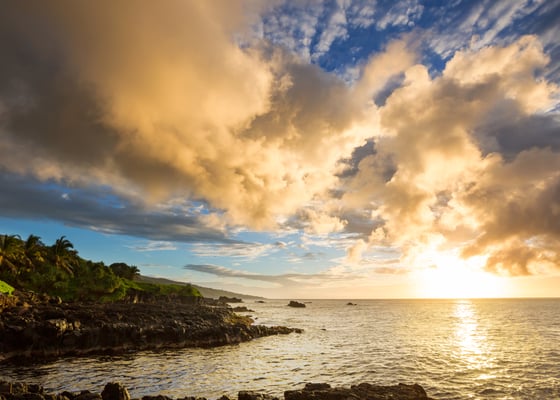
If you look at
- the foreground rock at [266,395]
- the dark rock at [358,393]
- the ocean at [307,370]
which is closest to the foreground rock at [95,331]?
the ocean at [307,370]

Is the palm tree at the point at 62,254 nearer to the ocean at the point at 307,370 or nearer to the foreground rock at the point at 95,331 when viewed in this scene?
the foreground rock at the point at 95,331

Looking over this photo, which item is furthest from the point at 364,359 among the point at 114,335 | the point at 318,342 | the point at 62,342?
the point at 62,342

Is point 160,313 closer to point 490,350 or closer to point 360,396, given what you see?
point 360,396

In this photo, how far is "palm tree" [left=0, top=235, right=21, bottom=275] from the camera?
2776 inches

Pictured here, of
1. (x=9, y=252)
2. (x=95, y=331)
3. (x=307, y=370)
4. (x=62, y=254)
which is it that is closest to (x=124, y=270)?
(x=62, y=254)

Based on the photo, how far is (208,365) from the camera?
37.9 m

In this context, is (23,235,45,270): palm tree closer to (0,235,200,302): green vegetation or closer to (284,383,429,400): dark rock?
(0,235,200,302): green vegetation

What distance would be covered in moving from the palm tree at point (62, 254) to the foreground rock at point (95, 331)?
3270cm

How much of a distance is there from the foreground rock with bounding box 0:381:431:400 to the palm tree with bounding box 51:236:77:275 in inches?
3182

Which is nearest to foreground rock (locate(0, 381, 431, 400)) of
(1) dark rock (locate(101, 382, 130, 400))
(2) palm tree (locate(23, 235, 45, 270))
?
(1) dark rock (locate(101, 382, 130, 400))

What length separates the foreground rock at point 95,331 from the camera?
1526 inches

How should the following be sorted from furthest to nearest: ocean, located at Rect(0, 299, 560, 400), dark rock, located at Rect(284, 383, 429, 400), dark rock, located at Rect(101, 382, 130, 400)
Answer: ocean, located at Rect(0, 299, 560, 400) < dark rock, located at Rect(284, 383, 429, 400) < dark rock, located at Rect(101, 382, 130, 400)

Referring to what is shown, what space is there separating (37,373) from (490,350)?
60.2m

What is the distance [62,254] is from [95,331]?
Result: 6174cm
